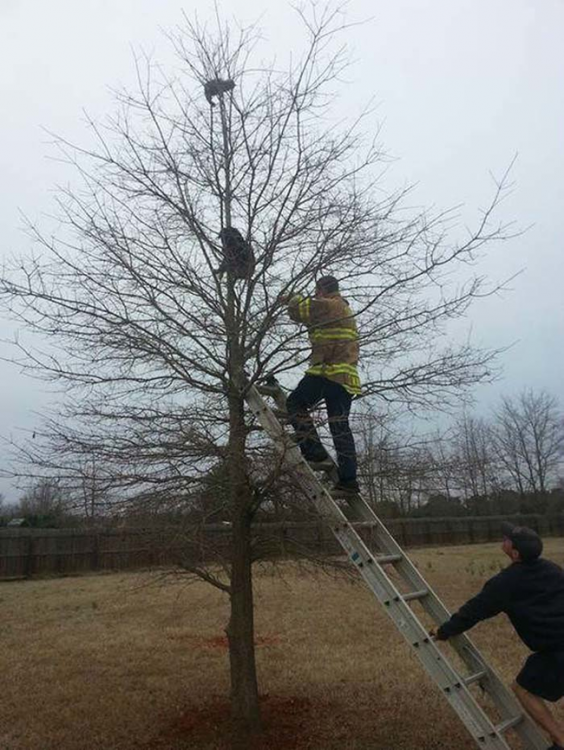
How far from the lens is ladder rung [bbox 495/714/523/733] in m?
4.17

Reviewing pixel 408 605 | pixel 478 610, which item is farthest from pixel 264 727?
pixel 478 610

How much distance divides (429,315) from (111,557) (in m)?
17.2

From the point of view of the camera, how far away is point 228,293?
18.4 feet

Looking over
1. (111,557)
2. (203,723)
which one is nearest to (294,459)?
(203,723)

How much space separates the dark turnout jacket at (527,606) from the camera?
436 centimetres

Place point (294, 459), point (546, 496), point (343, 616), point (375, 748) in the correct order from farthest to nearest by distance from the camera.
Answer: point (546, 496) < point (343, 616) < point (375, 748) < point (294, 459)

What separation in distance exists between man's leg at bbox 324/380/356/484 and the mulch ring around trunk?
7.50 ft

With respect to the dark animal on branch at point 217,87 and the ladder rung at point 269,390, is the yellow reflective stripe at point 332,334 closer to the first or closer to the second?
the ladder rung at point 269,390

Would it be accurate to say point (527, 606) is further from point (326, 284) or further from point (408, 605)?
point (326, 284)

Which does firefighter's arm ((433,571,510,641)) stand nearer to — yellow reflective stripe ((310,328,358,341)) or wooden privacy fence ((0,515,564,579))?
wooden privacy fence ((0,515,564,579))

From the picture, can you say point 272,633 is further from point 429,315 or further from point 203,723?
point 429,315

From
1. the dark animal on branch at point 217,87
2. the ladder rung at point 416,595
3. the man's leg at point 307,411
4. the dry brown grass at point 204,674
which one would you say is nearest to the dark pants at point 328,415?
the man's leg at point 307,411

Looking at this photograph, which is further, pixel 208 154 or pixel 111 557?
pixel 111 557

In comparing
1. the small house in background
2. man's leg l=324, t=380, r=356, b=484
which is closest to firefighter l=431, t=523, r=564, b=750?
man's leg l=324, t=380, r=356, b=484
